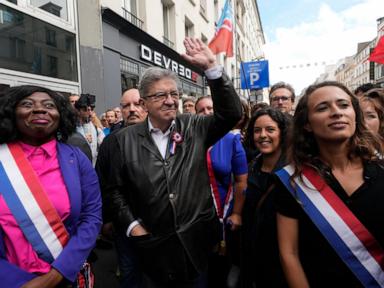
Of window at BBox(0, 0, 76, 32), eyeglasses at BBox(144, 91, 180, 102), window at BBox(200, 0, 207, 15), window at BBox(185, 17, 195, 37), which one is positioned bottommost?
eyeglasses at BBox(144, 91, 180, 102)

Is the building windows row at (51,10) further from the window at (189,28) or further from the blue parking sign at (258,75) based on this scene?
the blue parking sign at (258,75)

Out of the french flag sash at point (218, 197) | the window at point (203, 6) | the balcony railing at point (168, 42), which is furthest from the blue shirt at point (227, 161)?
the window at point (203, 6)

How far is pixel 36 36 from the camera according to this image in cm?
608

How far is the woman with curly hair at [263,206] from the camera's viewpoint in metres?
1.84

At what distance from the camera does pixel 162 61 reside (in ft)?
36.4

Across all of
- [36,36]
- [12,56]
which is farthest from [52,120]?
[36,36]

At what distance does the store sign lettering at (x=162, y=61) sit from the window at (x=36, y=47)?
121 inches

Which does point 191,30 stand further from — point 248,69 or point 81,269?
point 81,269

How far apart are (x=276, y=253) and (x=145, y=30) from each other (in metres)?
9.08

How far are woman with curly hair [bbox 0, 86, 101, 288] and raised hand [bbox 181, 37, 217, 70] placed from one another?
32.8 inches

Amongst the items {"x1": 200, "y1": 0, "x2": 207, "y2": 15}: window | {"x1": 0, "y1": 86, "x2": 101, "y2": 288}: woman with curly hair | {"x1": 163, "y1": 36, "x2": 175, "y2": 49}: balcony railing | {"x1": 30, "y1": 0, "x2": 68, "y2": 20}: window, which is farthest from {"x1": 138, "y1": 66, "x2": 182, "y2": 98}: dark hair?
{"x1": 200, "y1": 0, "x2": 207, "y2": 15}: window

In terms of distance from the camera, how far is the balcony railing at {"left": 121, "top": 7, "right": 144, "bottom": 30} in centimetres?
886

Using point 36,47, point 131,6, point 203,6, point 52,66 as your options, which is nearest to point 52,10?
point 36,47

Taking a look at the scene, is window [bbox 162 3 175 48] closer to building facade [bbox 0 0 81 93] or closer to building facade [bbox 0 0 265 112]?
building facade [bbox 0 0 265 112]
